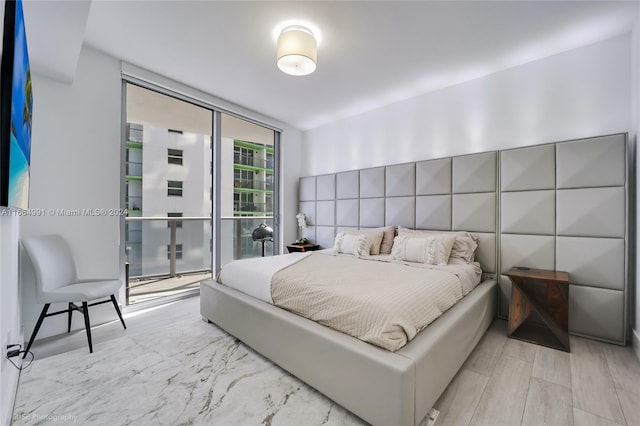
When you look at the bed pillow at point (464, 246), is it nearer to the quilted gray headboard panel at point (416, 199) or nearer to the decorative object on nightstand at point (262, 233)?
the quilted gray headboard panel at point (416, 199)

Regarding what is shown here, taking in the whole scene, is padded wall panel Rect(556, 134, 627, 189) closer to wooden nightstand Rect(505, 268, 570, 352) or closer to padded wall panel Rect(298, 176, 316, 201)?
→ wooden nightstand Rect(505, 268, 570, 352)

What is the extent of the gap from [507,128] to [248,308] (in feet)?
10.2

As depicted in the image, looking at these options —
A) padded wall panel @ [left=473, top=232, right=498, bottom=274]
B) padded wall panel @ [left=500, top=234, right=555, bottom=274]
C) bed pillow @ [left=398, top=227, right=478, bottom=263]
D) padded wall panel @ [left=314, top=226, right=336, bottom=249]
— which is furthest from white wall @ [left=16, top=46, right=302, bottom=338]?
padded wall panel @ [left=500, top=234, right=555, bottom=274]

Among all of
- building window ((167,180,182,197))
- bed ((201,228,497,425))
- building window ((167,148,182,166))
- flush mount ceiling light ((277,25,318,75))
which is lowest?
bed ((201,228,497,425))

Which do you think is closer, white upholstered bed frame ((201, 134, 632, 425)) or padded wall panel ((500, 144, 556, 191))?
white upholstered bed frame ((201, 134, 632, 425))

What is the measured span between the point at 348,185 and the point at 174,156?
243 cm

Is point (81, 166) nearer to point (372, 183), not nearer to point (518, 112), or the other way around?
point (372, 183)

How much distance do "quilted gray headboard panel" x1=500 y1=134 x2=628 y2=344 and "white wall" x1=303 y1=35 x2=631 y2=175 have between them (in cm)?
29

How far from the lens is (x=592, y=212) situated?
7.38ft

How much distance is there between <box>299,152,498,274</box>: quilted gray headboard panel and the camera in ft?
9.17

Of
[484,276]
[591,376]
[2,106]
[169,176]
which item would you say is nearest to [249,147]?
[169,176]

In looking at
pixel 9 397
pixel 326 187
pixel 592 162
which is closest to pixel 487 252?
pixel 592 162

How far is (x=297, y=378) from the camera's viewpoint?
1.78m

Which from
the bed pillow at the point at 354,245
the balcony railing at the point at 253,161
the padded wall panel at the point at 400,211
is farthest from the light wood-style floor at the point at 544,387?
the balcony railing at the point at 253,161
